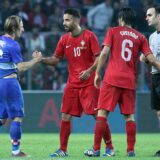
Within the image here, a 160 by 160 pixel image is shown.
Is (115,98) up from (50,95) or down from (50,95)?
up

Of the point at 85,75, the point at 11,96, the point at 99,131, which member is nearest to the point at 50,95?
the point at 85,75

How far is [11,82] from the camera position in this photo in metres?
12.1

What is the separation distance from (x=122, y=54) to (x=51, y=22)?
11360mm

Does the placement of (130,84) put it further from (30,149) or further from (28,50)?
(28,50)

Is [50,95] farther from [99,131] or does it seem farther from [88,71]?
[99,131]

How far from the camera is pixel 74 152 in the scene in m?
13.4

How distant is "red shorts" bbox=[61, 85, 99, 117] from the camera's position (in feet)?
41.7

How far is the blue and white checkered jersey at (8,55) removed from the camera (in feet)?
39.2

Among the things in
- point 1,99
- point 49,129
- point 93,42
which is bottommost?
point 49,129

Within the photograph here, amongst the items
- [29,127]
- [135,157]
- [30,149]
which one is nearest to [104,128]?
[135,157]

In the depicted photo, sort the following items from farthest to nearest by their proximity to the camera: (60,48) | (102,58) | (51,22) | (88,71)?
(51,22) < (60,48) < (88,71) < (102,58)

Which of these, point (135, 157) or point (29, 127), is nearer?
point (135, 157)

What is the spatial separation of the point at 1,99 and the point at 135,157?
84.3 inches

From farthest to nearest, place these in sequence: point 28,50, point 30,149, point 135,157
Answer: point 28,50
point 30,149
point 135,157
